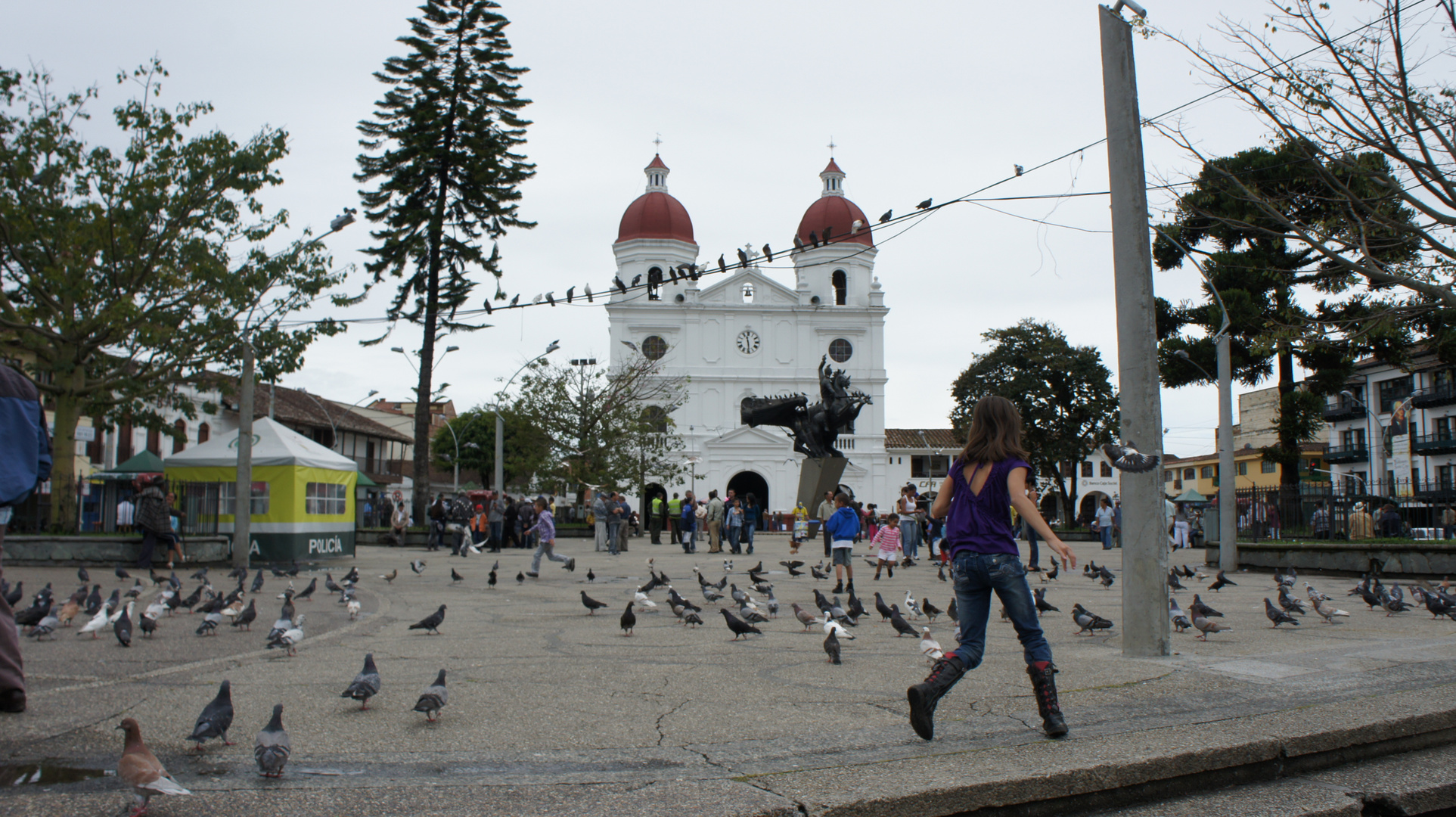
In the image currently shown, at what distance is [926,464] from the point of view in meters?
75.3

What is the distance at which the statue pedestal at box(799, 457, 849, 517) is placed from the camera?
2539 centimetres

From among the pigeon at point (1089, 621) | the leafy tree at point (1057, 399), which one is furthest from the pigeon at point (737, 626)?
the leafy tree at point (1057, 399)

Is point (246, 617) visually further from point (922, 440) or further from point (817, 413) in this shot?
point (922, 440)

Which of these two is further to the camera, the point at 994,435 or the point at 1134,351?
Result: the point at 1134,351

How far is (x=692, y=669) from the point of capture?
6766 mm

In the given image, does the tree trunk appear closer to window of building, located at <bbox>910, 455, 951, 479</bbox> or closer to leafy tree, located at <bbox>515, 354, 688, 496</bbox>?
leafy tree, located at <bbox>515, 354, 688, 496</bbox>

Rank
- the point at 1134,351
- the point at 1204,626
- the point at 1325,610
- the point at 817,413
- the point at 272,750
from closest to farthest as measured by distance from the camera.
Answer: the point at 272,750 → the point at 1134,351 → the point at 1204,626 → the point at 1325,610 → the point at 817,413

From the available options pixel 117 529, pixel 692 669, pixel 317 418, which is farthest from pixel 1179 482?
pixel 692 669

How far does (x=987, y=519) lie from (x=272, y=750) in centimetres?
306

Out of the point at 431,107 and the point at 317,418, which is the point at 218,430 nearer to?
the point at 317,418

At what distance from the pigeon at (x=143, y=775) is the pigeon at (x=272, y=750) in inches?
19.1

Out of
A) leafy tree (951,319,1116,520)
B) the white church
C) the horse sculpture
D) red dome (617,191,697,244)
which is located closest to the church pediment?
the white church

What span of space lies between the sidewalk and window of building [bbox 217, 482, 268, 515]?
31.8 ft

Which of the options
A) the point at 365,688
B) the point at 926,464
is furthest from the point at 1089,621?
the point at 926,464
